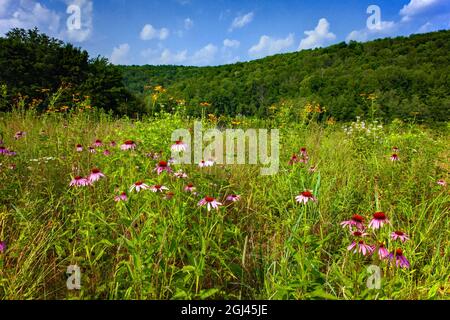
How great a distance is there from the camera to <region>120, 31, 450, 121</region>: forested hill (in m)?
18.3

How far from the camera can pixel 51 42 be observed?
65.1 feet

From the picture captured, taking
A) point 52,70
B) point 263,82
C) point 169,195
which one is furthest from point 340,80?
point 169,195

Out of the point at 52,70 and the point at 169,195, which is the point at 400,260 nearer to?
the point at 169,195

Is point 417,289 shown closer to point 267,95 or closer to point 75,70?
point 75,70

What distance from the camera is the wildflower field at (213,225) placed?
1.56 meters

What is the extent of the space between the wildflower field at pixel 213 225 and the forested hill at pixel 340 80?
12.8 metres

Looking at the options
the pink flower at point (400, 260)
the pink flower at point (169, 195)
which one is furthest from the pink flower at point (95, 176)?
the pink flower at point (400, 260)

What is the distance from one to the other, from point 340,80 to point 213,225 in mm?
26780

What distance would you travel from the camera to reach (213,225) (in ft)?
5.74

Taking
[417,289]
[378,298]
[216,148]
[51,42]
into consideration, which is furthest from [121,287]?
[51,42]

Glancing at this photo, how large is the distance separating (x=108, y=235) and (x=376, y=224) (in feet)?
4.71

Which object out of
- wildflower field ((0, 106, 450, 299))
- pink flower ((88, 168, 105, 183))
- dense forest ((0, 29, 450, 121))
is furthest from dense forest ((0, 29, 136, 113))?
pink flower ((88, 168, 105, 183))

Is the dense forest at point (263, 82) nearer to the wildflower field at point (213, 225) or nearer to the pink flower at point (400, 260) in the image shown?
the wildflower field at point (213, 225)
